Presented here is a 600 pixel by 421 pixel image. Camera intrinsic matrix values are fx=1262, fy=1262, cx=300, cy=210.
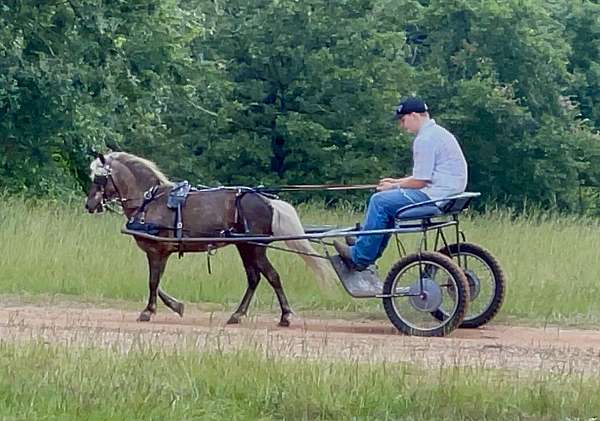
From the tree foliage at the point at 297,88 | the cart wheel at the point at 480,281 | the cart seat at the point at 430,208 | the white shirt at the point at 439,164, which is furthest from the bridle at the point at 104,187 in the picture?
the tree foliage at the point at 297,88

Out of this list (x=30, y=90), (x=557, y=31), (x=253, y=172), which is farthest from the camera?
(x=557, y=31)

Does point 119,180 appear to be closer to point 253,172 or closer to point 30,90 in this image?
point 30,90

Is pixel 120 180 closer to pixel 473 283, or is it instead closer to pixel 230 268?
pixel 230 268

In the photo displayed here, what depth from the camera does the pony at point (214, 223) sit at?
11.8m

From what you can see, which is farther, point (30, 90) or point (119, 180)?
point (30, 90)

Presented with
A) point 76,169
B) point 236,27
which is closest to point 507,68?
point 236,27

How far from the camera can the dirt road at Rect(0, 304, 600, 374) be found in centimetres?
905

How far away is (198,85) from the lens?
94.4 feet

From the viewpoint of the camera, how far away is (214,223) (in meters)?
11.8

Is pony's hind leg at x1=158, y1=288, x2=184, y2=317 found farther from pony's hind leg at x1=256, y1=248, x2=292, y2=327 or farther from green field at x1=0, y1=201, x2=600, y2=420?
green field at x1=0, y1=201, x2=600, y2=420

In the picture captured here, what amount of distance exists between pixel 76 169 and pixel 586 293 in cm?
1758

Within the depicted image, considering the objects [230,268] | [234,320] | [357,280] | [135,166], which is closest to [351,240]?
[357,280]

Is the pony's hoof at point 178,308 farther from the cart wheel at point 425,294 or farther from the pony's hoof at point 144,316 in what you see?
the cart wheel at point 425,294

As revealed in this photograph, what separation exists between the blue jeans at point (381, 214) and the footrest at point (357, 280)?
208mm
